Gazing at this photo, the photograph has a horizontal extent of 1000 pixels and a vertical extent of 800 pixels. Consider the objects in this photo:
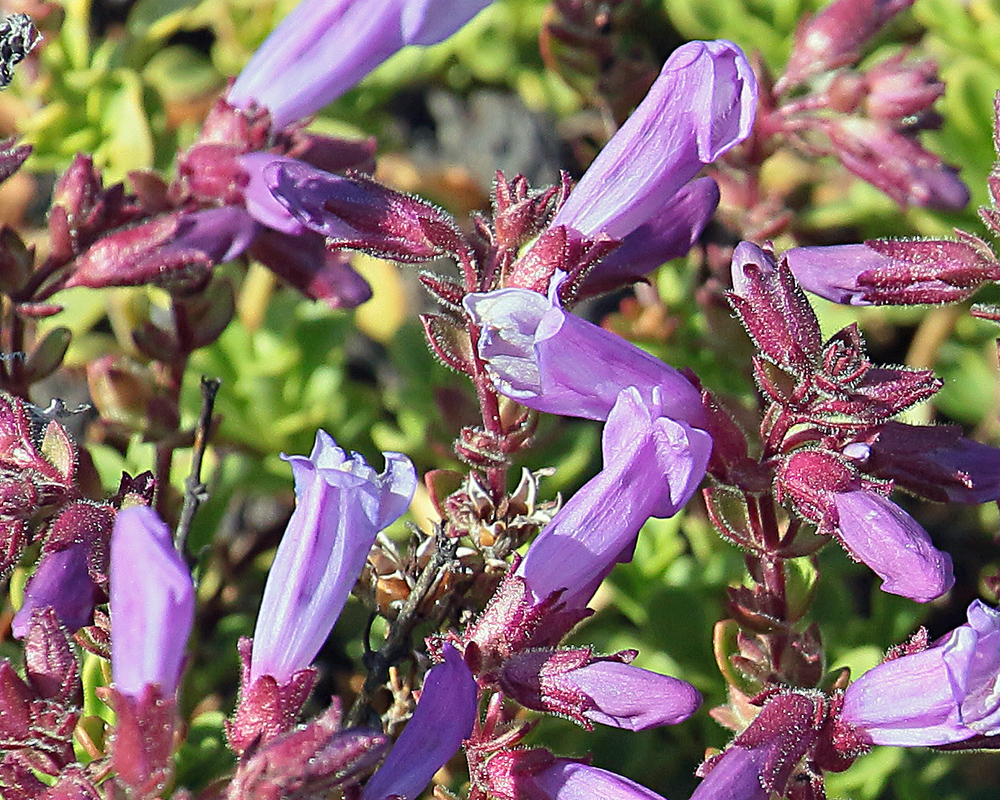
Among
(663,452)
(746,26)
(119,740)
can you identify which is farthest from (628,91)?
(119,740)

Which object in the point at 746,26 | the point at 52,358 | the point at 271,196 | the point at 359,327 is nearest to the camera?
the point at 271,196

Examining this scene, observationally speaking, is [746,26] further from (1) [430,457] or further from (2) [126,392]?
(2) [126,392]

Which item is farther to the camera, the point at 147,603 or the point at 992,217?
the point at 992,217

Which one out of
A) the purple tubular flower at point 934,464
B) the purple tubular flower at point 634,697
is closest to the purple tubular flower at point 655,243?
the purple tubular flower at point 934,464

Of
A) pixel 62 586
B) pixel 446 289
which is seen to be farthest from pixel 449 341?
pixel 62 586

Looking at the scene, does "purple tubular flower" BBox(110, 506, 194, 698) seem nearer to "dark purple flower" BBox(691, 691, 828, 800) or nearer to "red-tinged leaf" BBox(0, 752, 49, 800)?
"red-tinged leaf" BBox(0, 752, 49, 800)

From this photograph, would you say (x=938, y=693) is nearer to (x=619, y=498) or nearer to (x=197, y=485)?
(x=619, y=498)
